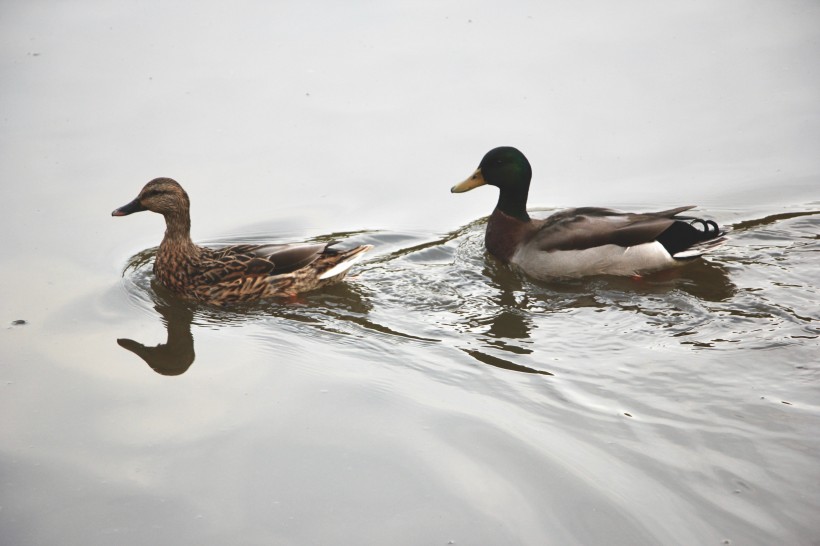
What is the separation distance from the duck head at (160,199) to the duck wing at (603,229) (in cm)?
301

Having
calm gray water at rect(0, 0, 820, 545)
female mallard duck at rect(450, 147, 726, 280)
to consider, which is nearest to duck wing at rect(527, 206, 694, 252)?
female mallard duck at rect(450, 147, 726, 280)

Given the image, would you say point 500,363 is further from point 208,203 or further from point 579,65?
point 579,65

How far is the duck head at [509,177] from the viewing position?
848 centimetres

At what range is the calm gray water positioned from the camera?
192 inches

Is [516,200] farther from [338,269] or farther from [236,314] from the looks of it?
[236,314]

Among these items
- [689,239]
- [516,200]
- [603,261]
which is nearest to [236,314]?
[516,200]

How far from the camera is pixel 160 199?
24.7 ft

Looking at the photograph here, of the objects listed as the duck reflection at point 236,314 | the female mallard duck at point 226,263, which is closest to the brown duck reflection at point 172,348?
the duck reflection at point 236,314

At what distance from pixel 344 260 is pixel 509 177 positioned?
6.17 feet

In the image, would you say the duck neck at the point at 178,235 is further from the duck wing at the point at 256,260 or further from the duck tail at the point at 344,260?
the duck tail at the point at 344,260

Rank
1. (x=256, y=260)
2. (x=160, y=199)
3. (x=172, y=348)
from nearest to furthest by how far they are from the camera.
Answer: (x=172, y=348)
(x=256, y=260)
(x=160, y=199)

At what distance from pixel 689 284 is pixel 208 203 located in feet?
14.1

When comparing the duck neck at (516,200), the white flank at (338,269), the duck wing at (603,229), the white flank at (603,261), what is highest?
the duck neck at (516,200)

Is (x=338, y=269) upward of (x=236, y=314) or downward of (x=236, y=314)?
upward
